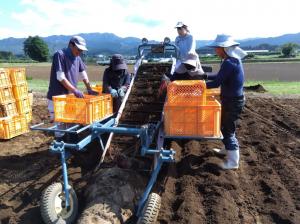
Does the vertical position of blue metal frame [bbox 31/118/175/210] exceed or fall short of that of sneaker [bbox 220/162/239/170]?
it exceeds it

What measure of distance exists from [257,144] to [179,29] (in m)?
2.90

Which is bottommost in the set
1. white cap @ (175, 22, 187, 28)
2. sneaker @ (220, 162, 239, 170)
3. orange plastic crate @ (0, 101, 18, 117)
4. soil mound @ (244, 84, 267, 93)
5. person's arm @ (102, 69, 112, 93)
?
soil mound @ (244, 84, 267, 93)

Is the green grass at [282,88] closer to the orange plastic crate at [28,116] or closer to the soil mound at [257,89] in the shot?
the soil mound at [257,89]

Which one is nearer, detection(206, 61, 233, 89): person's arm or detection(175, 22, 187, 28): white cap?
detection(206, 61, 233, 89): person's arm

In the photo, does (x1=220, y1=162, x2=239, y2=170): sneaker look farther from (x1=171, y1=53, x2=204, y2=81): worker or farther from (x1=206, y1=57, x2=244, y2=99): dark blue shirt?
(x1=171, y1=53, x2=204, y2=81): worker

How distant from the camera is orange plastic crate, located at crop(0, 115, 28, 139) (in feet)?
29.3

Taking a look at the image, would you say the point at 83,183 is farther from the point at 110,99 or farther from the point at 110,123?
the point at 110,99

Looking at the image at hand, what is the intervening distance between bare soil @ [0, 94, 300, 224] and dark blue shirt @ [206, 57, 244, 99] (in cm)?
125

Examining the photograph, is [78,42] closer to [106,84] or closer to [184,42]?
[106,84]

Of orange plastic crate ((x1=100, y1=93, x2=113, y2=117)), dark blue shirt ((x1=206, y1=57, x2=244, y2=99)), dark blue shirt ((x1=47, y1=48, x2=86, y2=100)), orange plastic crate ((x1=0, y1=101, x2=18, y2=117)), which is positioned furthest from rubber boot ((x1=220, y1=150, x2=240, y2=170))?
orange plastic crate ((x1=0, y1=101, x2=18, y2=117))

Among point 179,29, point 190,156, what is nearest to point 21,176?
point 190,156

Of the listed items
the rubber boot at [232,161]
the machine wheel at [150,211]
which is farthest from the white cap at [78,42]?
the rubber boot at [232,161]

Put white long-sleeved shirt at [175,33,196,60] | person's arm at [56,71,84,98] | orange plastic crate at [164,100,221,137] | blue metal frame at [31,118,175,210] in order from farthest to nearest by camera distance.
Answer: white long-sleeved shirt at [175,33,196,60] → person's arm at [56,71,84,98] → orange plastic crate at [164,100,221,137] → blue metal frame at [31,118,175,210]

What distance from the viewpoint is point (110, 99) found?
6.51 m
